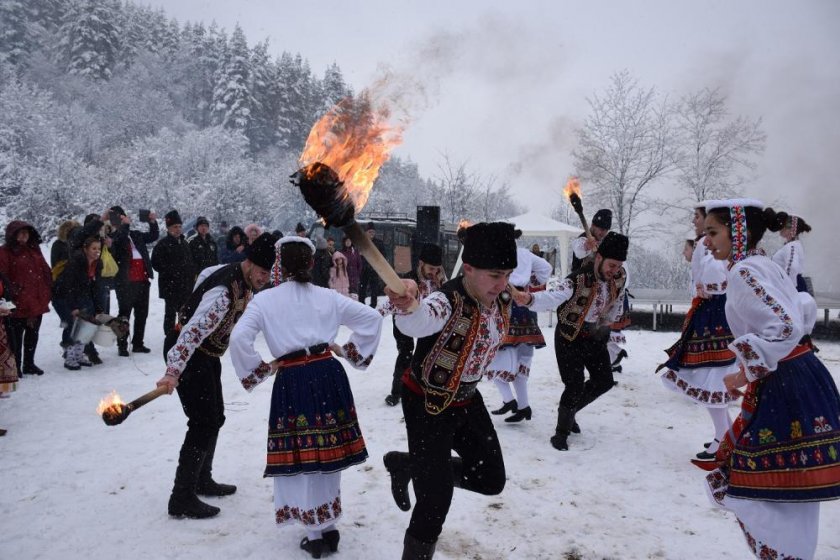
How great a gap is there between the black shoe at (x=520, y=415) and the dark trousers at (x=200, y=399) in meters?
3.40

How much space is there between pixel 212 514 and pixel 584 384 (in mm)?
3552

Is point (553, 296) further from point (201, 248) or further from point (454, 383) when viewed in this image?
point (201, 248)

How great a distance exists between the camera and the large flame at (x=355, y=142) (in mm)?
2457

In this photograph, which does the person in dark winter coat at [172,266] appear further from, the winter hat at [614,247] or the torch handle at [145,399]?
the winter hat at [614,247]

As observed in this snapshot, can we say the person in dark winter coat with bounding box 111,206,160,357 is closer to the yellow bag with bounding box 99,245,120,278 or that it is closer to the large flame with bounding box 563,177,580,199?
the yellow bag with bounding box 99,245,120,278

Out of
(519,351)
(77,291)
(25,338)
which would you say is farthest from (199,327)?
(25,338)

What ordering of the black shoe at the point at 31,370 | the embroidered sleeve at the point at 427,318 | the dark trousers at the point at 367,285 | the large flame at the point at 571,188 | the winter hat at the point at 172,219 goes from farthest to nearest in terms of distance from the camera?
the dark trousers at the point at 367,285
the winter hat at the point at 172,219
the black shoe at the point at 31,370
the large flame at the point at 571,188
the embroidered sleeve at the point at 427,318

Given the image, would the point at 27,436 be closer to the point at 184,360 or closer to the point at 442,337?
the point at 184,360

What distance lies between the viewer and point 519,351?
648 centimetres

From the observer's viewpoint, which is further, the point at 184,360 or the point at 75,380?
the point at 75,380

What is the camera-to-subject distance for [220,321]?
3.85 meters

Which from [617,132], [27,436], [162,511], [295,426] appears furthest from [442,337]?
[617,132]

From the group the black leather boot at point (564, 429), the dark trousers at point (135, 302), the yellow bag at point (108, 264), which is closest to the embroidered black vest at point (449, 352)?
the black leather boot at point (564, 429)

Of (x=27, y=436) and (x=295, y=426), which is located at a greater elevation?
(x=295, y=426)
